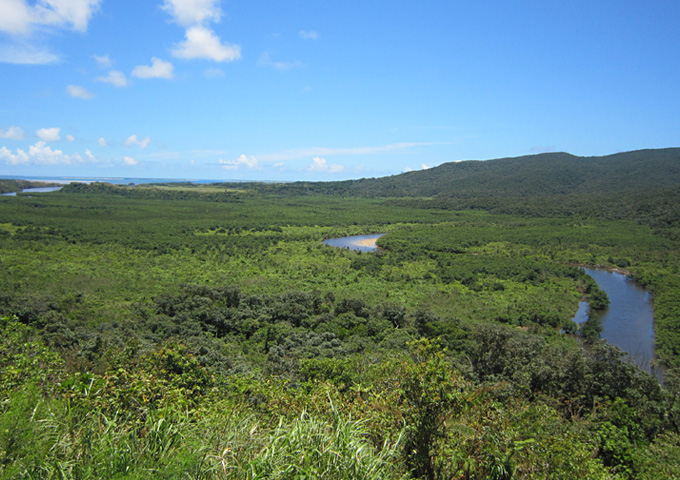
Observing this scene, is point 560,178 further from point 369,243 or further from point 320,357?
point 320,357

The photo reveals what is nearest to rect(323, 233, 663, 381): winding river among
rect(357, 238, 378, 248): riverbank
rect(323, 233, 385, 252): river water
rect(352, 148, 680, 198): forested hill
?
rect(357, 238, 378, 248): riverbank

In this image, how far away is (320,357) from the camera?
21.3 m

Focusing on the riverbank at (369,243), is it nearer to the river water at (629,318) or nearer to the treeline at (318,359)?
the treeline at (318,359)

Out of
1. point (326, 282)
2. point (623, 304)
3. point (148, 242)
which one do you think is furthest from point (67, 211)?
point (623, 304)

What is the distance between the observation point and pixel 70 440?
6363mm

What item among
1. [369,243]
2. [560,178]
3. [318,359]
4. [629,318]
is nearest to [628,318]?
[629,318]

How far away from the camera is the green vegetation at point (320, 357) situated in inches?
262

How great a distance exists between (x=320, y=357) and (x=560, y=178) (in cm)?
17197

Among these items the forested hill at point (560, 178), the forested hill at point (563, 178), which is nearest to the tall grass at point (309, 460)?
the forested hill at point (560, 178)

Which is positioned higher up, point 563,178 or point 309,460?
point 563,178

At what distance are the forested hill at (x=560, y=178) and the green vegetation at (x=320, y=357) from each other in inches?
2961

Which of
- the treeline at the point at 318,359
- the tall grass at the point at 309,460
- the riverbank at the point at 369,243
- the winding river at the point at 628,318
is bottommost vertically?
the winding river at the point at 628,318

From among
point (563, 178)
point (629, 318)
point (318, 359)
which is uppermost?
point (563, 178)

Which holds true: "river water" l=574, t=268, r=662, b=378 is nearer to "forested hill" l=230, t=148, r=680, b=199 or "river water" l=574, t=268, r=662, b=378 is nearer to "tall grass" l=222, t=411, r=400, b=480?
"tall grass" l=222, t=411, r=400, b=480
